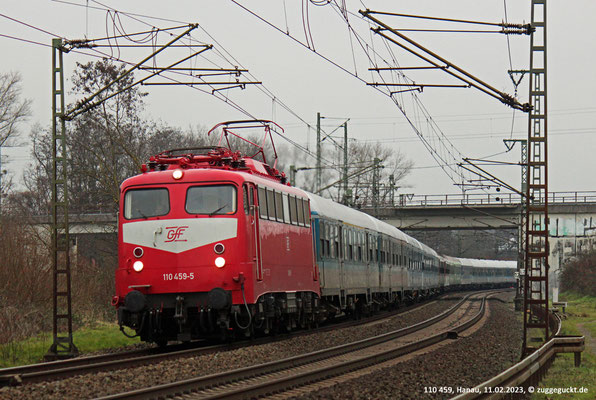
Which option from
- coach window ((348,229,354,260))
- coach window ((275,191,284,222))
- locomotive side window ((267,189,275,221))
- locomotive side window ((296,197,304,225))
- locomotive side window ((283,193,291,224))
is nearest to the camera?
locomotive side window ((267,189,275,221))

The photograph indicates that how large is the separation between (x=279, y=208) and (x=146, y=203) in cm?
341

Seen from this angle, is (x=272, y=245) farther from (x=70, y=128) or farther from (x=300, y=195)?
(x=70, y=128)

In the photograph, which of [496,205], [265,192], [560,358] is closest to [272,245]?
[265,192]

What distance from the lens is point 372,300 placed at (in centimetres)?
3142

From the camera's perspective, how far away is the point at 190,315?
1648 centimetres

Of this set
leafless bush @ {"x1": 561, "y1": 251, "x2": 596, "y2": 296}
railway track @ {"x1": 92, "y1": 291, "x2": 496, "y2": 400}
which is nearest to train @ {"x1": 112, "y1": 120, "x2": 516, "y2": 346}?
railway track @ {"x1": 92, "y1": 291, "x2": 496, "y2": 400}

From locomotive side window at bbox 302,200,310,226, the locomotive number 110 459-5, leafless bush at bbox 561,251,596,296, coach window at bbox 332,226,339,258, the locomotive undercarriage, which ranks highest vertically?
locomotive side window at bbox 302,200,310,226

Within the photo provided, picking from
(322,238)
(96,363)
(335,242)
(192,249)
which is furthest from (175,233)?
(335,242)

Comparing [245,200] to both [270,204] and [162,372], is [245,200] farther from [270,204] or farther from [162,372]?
[162,372]

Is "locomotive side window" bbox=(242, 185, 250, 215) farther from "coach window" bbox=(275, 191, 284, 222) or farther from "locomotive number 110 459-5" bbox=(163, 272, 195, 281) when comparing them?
"coach window" bbox=(275, 191, 284, 222)

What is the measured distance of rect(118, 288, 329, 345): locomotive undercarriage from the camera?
15.8m

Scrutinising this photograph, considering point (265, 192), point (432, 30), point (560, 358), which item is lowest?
point (560, 358)

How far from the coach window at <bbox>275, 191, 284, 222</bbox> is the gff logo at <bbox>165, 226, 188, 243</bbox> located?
3000mm

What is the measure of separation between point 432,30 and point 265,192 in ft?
15.4
